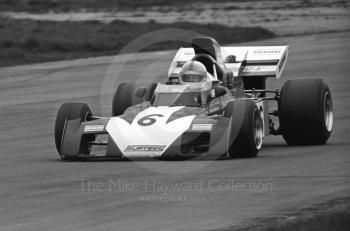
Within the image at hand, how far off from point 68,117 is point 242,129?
7.82 ft

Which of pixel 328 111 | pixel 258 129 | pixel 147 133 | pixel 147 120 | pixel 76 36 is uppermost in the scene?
pixel 147 120

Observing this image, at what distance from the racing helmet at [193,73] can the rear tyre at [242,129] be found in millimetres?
1071

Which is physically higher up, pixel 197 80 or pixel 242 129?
pixel 197 80

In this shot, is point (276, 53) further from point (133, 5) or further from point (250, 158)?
point (133, 5)

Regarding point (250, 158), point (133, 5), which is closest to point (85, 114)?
point (250, 158)

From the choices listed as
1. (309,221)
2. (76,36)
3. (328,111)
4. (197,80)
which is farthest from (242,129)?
(76,36)

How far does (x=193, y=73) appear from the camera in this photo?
15.1 meters

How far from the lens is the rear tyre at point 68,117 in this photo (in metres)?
14.6

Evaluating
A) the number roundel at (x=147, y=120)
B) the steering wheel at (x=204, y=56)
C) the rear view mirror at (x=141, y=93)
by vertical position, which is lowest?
the number roundel at (x=147, y=120)

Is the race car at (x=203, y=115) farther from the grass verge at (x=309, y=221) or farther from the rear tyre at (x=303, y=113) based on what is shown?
the grass verge at (x=309, y=221)

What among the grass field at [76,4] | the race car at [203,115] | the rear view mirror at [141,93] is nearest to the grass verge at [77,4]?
the grass field at [76,4]

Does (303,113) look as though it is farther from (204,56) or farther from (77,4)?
(77,4)

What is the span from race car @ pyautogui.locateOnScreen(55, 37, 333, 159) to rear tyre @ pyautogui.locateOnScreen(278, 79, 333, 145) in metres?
0.01

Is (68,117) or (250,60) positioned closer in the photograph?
(68,117)
